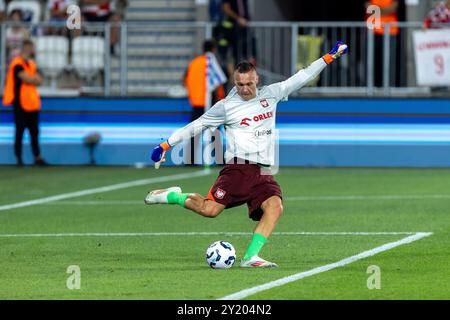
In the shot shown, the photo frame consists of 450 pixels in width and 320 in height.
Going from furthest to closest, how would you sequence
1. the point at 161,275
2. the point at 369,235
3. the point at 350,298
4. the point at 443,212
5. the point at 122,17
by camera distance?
the point at 122,17 < the point at 443,212 < the point at 369,235 < the point at 161,275 < the point at 350,298

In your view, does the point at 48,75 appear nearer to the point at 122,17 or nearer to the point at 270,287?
the point at 122,17

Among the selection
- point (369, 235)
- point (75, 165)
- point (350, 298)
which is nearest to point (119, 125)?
point (75, 165)

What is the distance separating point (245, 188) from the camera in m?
13.5

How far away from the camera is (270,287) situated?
460 inches

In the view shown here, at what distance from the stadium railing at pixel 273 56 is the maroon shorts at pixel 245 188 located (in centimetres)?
1454

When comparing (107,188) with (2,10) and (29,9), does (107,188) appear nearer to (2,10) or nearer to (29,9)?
(29,9)

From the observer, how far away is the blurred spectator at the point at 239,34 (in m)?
28.5

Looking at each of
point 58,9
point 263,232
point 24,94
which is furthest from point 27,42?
point 263,232

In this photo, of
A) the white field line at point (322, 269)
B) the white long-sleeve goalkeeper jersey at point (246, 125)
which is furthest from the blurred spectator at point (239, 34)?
the white long-sleeve goalkeeper jersey at point (246, 125)

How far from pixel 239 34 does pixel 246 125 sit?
15.2 metres

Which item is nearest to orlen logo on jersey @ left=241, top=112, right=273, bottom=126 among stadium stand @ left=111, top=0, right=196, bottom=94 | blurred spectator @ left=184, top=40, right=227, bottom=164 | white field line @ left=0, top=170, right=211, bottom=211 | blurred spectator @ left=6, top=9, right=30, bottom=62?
white field line @ left=0, top=170, right=211, bottom=211

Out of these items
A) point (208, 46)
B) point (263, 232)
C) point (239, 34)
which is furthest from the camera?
point (239, 34)

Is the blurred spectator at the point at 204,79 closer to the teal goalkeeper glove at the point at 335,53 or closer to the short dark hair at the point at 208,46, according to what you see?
the short dark hair at the point at 208,46

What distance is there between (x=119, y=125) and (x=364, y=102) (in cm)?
487
